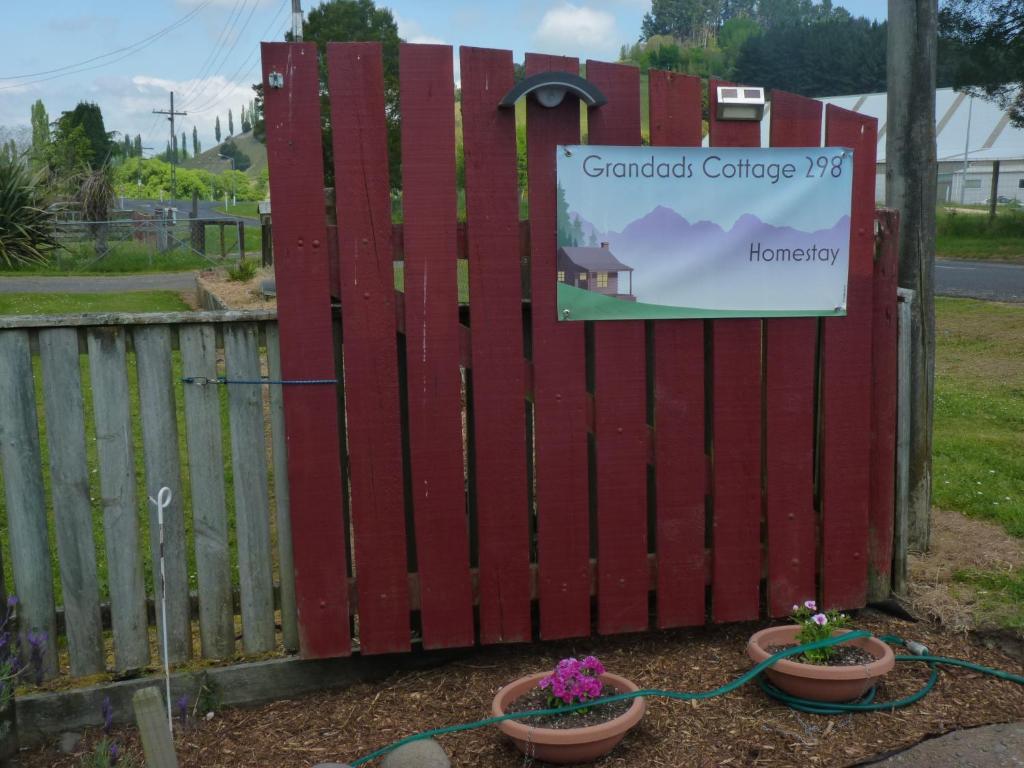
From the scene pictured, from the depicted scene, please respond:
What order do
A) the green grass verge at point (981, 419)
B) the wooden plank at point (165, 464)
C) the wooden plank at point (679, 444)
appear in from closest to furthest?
the wooden plank at point (165, 464)
the wooden plank at point (679, 444)
the green grass verge at point (981, 419)

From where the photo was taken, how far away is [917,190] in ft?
15.4

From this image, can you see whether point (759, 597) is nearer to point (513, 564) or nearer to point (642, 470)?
point (642, 470)

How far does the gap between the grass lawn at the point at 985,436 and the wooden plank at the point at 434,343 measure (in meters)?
2.15

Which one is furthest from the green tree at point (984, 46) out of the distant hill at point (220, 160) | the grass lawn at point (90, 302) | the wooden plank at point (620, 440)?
the distant hill at point (220, 160)

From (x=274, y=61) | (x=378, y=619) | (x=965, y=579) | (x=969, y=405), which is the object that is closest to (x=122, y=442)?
(x=378, y=619)

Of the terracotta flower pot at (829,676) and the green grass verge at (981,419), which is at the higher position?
the green grass verge at (981,419)

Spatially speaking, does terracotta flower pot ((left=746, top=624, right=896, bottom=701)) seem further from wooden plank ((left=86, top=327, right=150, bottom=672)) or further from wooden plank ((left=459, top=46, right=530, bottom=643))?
wooden plank ((left=86, top=327, right=150, bottom=672))

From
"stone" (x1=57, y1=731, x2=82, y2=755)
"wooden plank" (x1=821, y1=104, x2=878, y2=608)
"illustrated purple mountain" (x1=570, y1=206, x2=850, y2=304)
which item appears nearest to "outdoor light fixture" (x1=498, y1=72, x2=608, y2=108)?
"illustrated purple mountain" (x1=570, y1=206, x2=850, y2=304)

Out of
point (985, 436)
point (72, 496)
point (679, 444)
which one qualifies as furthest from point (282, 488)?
point (985, 436)

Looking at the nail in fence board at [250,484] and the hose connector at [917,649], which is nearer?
the nail in fence board at [250,484]

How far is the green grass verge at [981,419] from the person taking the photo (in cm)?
553

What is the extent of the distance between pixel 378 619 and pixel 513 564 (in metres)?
0.53

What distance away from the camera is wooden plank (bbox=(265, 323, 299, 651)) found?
3656 millimetres

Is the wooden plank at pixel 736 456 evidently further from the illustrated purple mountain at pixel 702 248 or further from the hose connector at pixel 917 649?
the hose connector at pixel 917 649
